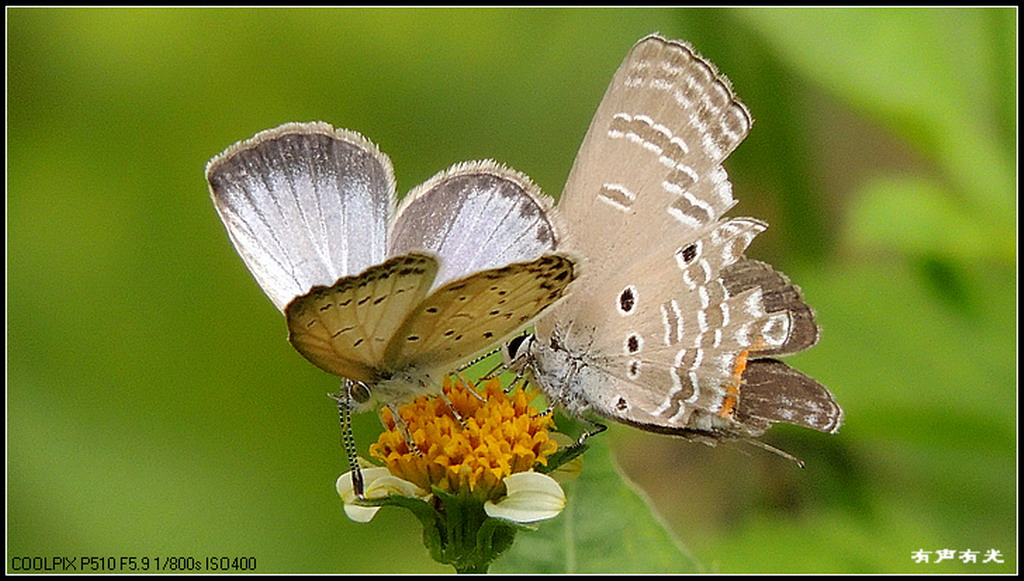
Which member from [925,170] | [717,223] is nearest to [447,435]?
[717,223]

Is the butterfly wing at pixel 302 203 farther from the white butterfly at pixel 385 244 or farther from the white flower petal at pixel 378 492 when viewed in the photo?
the white flower petal at pixel 378 492

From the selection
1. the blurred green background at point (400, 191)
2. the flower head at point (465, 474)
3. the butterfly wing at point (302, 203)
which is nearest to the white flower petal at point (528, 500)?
the flower head at point (465, 474)

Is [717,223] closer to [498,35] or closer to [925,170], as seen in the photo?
[498,35]

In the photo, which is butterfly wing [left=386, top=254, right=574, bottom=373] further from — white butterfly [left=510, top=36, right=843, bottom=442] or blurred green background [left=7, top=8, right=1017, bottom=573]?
blurred green background [left=7, top=8, right=1017, bottom=573]

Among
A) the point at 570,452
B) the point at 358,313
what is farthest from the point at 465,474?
the point at 358,313

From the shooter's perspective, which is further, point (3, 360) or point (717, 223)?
point (3, 360)
